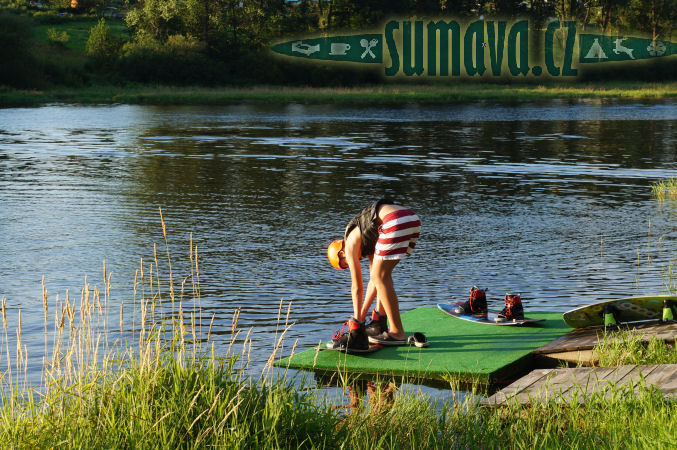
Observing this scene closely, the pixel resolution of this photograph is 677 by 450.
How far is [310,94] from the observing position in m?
78.8

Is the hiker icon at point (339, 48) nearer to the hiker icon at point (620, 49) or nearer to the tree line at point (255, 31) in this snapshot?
the tree line at point (255, 31)

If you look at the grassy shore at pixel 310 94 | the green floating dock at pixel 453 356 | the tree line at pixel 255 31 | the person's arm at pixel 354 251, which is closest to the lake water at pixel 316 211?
the green floating dock at pixel 453 356

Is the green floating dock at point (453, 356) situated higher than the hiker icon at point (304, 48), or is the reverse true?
the hiker icon at point (304, 48)

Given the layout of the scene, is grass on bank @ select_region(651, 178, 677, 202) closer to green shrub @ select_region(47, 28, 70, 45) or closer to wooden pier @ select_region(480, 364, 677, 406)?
wooden pier @ select_region(480, 364, 677, 406)

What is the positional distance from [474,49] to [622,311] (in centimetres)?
9827

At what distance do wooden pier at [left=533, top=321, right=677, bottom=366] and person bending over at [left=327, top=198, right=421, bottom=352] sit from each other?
1.46 m

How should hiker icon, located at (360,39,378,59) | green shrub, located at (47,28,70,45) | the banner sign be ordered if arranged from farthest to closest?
1. green shrub, located at (47,28,70,45)
2. hiker icon, located at (360,39,378,59)
3. the banner sign

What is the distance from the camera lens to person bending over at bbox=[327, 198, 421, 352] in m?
8.21

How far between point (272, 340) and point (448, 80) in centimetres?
8627

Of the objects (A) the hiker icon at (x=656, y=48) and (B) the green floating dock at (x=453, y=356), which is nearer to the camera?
(B) the green floating dock at (x=453, y=356)

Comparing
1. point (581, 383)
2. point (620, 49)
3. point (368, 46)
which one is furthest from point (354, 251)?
point (620, 49)

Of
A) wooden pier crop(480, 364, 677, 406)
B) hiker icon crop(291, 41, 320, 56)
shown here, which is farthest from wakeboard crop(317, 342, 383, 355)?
hiker icon crop(291, 41, 320, 56)

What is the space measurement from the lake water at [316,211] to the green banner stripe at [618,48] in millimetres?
62433

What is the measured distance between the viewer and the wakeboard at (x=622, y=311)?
348 inches
